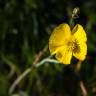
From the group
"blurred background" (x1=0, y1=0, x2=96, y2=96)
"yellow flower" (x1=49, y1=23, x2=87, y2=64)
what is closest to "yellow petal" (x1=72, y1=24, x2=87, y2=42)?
"yellow flower" (x1=49, y1=23, x2=87, y2=64)

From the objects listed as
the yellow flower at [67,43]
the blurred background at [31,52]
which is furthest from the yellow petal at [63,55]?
the blurred background at [31,52]

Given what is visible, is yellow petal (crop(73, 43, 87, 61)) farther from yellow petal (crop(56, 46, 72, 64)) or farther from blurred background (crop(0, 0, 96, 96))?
blurred background (crop(0, 0, 96, 96))

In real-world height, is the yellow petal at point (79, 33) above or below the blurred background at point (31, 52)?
above

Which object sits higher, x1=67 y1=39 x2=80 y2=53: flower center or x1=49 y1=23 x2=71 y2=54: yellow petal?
x1=49 y1=23 x2=71 y2=54: yellow petal

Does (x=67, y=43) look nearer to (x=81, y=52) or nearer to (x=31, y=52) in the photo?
(x=81, y=52)

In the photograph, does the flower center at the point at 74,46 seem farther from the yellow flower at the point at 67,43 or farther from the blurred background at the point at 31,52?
the blurred background at the point at 31,52

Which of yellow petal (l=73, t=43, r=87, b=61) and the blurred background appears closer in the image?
yellow petal (l=73, t=43, r=87, b=61)

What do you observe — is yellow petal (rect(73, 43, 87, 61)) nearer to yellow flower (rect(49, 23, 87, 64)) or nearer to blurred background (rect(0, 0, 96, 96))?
yellow flower (rect(49, 23, 87, 64))
